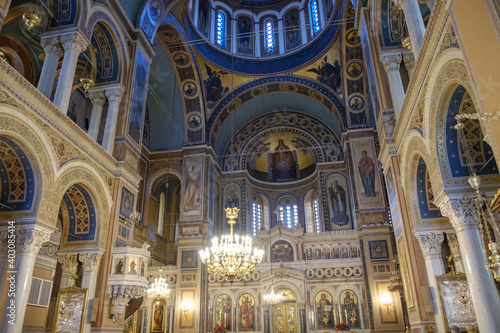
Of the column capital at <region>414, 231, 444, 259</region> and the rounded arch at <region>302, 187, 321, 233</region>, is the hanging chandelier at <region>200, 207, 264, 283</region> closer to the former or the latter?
the column capital at <region>414, 231, 444, 259</region>

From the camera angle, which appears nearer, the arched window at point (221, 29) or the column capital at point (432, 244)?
the column capital at point (432, 244)

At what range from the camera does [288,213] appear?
71.4 feet

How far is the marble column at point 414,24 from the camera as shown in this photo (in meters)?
7.45

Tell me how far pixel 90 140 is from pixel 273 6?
1459 cm

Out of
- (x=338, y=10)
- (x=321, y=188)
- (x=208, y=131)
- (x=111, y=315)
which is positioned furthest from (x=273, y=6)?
(x=111, y=315)

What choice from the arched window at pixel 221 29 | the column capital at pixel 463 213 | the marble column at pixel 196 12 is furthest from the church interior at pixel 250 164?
the marble column at pixel 196 12

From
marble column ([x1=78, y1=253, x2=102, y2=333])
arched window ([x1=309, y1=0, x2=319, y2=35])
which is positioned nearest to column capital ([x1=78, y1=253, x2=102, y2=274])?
marble column ([x1=78, y1=253, x2=102, y2=333])

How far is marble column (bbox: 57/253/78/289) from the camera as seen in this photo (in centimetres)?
910

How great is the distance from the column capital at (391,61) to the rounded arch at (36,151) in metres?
8.31

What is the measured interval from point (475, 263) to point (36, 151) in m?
8.24

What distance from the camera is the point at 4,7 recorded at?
664 centimetres

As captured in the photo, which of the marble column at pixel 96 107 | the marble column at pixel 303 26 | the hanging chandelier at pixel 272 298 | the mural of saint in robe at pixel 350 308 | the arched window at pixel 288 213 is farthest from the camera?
the arched window at pixel 288 213

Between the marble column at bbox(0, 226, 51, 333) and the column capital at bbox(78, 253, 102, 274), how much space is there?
69.5 inches

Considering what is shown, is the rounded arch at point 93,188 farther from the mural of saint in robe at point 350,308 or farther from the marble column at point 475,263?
the mural of saint in robe at point 350,308
